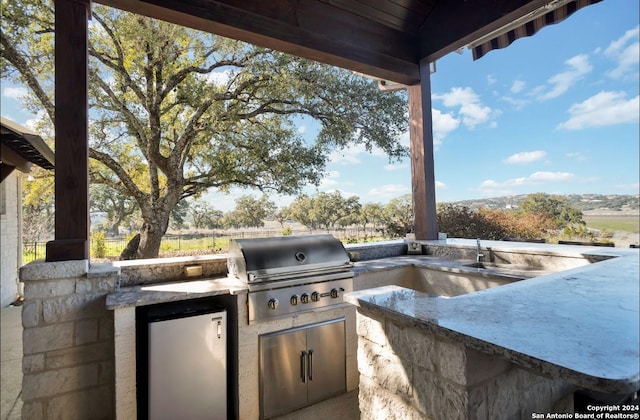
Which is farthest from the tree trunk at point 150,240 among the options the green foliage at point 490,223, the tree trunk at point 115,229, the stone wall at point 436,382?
the stone wall at point 436,382

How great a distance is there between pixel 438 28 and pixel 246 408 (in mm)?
3786

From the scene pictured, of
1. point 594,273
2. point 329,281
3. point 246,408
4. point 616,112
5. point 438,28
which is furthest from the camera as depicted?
point 616,112

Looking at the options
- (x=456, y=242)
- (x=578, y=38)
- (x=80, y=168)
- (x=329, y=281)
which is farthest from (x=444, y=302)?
(x=578, y=38)

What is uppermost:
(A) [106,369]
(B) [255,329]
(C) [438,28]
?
(C) [438,28]

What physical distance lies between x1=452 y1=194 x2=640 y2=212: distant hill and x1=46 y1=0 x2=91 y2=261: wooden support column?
5504mm

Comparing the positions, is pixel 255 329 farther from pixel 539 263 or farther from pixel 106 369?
pixel 539 263

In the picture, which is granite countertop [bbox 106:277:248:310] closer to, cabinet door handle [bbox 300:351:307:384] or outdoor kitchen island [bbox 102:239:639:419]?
cabinet door handle [bbox 300:351:307:384]

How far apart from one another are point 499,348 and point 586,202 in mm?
5769

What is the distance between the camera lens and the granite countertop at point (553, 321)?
606 mm

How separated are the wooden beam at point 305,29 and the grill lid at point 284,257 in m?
1.66

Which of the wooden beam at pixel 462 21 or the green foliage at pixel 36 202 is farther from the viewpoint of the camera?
the green foliage at pixel 36 202

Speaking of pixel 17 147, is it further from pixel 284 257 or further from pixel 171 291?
pixel 284 257

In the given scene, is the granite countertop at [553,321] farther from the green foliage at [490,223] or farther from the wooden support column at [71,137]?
the green foliage at [490,223]

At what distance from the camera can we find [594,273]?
4.31 ft
